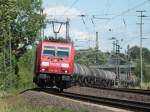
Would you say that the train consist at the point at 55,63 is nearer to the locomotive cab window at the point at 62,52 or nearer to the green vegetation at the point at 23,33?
the locomotive cab window at the point at 62,52

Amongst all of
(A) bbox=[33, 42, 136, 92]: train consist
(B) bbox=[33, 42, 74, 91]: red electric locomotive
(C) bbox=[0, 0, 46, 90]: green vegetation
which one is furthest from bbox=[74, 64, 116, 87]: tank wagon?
(B) bbox=[33, 42, 74, 91]: red electric locomotive

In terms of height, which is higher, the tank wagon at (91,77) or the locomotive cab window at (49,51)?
the locomotive cab window at (49,51)

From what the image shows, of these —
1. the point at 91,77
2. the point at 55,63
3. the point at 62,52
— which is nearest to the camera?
the point at 55,63

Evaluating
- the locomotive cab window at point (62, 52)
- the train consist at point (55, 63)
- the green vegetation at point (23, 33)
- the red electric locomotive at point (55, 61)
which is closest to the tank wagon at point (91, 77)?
the green vegetation at point (23, 33)

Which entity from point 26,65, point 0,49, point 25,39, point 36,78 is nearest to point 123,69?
point 26,65

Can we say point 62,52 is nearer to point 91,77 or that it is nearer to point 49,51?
point 49,51

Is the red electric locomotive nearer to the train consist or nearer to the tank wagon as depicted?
the train consist

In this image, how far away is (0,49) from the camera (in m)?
56.2

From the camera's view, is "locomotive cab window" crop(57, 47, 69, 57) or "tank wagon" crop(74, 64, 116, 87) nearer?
"locomotive cab window" crop(57, 47, 69, 57)

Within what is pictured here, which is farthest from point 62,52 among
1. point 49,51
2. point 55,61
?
point 49,51

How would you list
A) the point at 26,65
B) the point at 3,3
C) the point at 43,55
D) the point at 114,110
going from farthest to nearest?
1. the point at 26,65
2. the point at 43,55
3. the point at 3,3
4. the point at 114,110

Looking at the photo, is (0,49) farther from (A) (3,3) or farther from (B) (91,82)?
(A) (3,3)

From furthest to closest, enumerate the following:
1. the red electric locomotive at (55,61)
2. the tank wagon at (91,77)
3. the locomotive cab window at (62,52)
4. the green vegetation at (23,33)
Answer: the green vegetation at (23,33), the tank wagon at (91,77), the locomotive cab window at (62,52), the red electric locomotive at (55,61)

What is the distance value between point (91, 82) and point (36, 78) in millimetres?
34433
